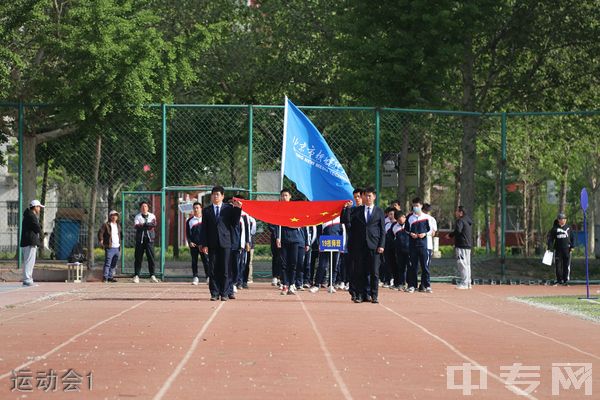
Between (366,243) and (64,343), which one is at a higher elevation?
(366,243)

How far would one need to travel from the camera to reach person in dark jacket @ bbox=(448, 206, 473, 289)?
1164 inches

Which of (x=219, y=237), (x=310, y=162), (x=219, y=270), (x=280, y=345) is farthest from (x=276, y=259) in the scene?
(x=280, y=345)

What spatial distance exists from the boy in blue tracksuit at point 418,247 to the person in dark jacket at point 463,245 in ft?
3.87

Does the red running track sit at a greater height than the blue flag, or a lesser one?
lesser

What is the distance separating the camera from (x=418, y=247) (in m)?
28.6

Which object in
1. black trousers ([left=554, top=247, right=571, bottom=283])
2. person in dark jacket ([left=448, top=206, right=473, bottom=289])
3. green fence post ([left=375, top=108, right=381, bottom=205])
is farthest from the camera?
black trousers ([left=554, top=247, right=571, bottom=283])

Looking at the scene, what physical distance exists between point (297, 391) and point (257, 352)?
316 cm

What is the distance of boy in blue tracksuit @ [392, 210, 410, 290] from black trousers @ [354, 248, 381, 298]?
5.55 meters

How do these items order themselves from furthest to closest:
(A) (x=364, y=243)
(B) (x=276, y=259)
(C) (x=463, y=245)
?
(C) (x=463, y=245), (B) (x=276, y=259), (A) (x=364, y=243)

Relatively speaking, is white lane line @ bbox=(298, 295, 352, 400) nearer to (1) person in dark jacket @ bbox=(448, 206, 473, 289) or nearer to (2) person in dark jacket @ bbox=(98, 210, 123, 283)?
(1) person in dark jacket @ bbox=(448, 206, 473, 289)

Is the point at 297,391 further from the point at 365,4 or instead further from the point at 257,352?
the point at 365,4

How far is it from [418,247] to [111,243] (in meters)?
7.37

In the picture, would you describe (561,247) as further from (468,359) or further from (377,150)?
(468,359)

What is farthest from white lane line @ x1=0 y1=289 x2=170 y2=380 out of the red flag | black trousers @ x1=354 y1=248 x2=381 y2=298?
the red flag
